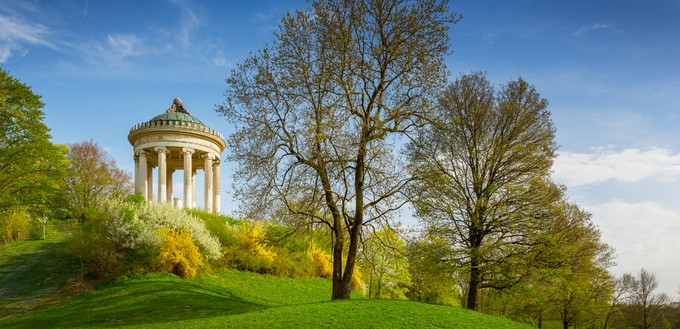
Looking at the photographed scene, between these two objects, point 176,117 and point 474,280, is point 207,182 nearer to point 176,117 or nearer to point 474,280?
point 176,117

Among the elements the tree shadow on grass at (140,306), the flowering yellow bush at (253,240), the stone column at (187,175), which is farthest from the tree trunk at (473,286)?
the stone column at (187,175)

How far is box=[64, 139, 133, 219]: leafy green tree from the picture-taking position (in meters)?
43.4

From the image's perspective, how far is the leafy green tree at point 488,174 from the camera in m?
19.3

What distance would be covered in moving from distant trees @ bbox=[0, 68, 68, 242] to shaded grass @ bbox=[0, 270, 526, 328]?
1002 cm

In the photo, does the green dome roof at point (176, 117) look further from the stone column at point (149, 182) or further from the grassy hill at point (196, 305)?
the grassy hill at point (196, 305)

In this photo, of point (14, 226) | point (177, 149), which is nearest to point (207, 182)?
point (177, 149)

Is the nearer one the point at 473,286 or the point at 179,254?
the point at 473,286

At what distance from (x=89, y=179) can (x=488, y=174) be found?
38203 mm

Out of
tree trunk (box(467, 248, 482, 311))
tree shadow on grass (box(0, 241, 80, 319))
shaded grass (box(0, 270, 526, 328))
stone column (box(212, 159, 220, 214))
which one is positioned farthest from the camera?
stone column (box(212, 159, 220, 214))

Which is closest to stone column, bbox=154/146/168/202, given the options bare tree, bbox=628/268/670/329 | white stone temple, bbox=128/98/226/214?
white stone temple, bbox=128/98/226/214

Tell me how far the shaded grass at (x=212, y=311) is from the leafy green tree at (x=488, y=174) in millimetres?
4503

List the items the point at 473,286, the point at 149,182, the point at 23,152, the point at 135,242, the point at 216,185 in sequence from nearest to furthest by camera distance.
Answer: the point at 473,286, the point at 135,242, the point at 23,152, the point at 149,182, the point at 216,185

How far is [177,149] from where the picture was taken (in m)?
35.6

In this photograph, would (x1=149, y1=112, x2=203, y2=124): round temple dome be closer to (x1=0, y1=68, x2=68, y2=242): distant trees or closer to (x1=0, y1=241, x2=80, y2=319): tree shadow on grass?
(x1=0, y1=68, x2=68, y2=242): distant trees
